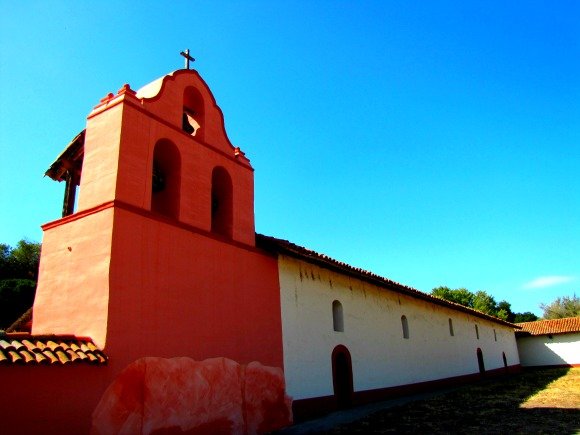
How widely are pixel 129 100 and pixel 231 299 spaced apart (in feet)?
15.2

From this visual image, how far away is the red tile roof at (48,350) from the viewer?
5.75 meters

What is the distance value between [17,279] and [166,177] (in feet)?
84.7

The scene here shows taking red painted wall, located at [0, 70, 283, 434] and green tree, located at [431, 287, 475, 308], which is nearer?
red painted wall, located at [0, 70, 283, 434]

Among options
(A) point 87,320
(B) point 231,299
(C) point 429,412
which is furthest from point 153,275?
(C) point 429,412

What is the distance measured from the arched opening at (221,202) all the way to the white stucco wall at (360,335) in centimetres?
197

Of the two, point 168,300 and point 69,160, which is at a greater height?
point 69,160

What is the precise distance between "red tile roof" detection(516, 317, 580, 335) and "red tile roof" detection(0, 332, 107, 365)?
3907cm

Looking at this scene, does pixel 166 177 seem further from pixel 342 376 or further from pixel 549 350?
Result: pixel 549 350

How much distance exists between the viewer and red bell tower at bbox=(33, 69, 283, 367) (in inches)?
293

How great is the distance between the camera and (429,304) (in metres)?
21.1

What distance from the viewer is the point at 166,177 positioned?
376 inches

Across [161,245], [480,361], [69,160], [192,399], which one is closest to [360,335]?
[192,399]

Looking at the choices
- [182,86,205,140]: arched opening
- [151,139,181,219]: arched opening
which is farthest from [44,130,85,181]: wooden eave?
[182,86,205,140]: arched opening

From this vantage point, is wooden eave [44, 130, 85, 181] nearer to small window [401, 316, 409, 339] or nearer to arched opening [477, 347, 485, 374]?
small window [401, 316, 409, 339]
